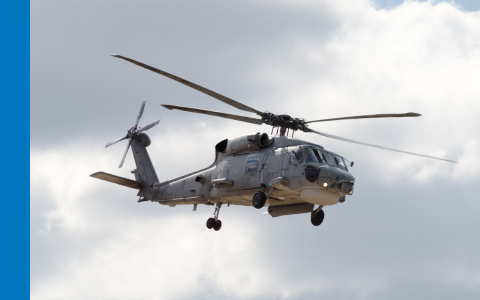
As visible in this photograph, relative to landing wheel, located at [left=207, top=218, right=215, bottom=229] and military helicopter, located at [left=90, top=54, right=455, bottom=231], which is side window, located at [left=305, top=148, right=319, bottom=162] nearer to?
military helicopter, located at [left=90, top=54, right=455, bottom=231]

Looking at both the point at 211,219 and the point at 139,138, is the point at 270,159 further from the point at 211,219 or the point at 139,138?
the point at 139,138

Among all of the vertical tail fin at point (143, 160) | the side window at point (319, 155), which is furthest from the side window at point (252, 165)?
the vertical tail fin at point (143, 160)

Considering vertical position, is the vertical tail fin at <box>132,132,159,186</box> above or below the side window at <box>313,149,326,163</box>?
above

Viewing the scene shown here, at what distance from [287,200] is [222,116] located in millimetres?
5308

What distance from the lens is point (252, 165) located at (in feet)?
112

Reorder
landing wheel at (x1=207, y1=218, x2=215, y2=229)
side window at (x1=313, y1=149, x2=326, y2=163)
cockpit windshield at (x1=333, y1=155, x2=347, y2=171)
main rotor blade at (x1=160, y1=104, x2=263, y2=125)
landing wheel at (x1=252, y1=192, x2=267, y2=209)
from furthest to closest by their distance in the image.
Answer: landing wheel at (x1=207, y1=218, x2=215, y2=229) → main rotor blade at (x1=160, y1=104, x2=263, y2=125) → cockpit windshield at (x1=333, y1=155, x2=347, y2=171) → landing wheel at (x1=252, y1=192, x2=267, y2=209) → side window at (x1=313, y1=149, x2=326, y2=163)

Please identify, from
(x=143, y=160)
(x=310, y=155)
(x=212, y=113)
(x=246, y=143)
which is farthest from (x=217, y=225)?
(x=143, y=160)

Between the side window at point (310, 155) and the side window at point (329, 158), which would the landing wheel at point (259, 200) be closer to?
the side window at point (310, 155)

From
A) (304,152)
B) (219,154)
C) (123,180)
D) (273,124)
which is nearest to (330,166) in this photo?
(304,152)

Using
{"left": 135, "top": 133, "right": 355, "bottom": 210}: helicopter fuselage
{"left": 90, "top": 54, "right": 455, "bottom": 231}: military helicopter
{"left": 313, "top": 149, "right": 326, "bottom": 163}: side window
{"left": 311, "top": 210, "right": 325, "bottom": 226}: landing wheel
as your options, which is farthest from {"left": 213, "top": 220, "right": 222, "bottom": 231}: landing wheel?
{"left": 313, "top": 149, "right": 326, "bottom": 163}: side window

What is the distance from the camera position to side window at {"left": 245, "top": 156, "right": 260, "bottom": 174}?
112ft

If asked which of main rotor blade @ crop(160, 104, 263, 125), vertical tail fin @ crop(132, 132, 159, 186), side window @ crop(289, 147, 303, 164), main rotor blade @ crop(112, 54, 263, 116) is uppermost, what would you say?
vertical tail fin @ crop(132, 132, 159, 186)

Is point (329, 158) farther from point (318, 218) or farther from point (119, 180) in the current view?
point (119, 180)

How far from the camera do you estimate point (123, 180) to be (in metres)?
40.5
